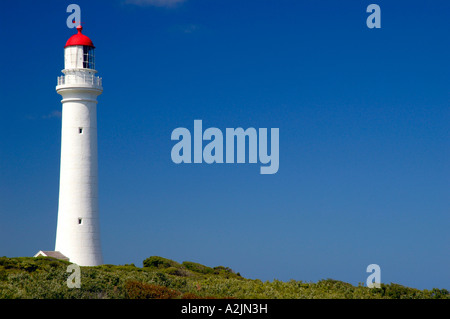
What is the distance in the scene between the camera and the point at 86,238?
149 ft

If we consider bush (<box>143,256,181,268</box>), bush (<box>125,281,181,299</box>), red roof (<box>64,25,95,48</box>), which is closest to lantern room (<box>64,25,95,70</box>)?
red roof (<box>64,25,95,48</box>)

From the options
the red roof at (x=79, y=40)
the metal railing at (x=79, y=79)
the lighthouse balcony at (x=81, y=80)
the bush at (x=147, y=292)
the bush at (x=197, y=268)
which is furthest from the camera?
the bush at (x=197, y=268)

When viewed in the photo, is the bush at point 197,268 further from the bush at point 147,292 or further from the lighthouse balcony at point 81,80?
the bush at point 147,292

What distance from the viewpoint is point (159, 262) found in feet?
158

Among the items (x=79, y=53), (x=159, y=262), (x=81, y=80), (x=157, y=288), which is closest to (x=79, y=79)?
(x=81, y=80)

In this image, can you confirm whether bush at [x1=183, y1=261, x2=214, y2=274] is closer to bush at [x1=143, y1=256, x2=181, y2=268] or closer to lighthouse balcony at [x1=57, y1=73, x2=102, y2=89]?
bush at [x1=143, y1=256, x2=181, y2=268]

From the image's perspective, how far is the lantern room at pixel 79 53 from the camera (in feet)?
155

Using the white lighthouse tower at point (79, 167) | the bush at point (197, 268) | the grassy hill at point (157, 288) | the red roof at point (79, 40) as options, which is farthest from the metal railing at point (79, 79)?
the grassy hill at point (157, 288)

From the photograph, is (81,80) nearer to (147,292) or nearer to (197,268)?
(197,268)

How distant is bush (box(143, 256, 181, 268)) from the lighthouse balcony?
11544 millimetres

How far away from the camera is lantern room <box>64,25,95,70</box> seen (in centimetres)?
4734

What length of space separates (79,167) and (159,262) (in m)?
8.12

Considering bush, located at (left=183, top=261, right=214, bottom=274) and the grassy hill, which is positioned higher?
the grassy hill
